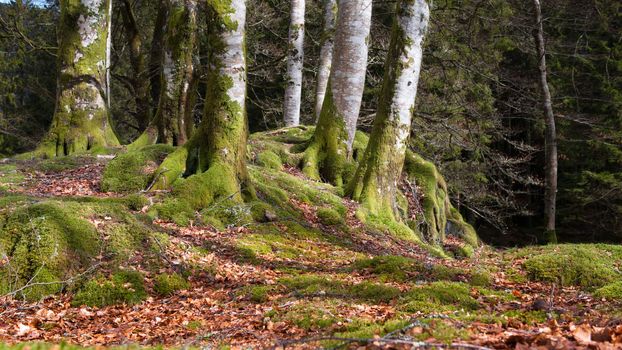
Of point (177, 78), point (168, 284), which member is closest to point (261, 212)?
point (168, 284)

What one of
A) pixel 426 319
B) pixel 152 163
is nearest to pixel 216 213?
pixel 152 163

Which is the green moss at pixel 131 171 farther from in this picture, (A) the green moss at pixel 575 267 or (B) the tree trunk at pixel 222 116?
(A) the green moss at pixel 575 267

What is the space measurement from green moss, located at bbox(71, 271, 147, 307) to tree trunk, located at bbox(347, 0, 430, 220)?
471 cm

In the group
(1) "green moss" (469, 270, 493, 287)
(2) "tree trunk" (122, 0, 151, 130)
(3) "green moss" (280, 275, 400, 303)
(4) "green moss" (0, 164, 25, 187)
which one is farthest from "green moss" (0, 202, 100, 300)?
(2) "tree trunk" (122, 0, 151, 130)

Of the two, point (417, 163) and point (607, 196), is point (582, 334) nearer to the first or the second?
point (417, 163)

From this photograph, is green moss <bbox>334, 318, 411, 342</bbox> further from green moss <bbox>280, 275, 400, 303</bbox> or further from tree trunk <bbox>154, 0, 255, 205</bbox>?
tree trunk <bbox>154, 0, 255, 205</bbox>

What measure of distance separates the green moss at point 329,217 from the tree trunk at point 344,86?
2517mm

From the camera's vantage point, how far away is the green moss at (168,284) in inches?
200

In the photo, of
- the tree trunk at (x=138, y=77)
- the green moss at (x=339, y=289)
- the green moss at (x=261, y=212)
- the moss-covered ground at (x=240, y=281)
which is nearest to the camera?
the moss-covered ground at (x=240, y=281)

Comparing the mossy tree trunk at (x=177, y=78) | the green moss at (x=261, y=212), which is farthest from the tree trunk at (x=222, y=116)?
the mossy tree trunk at (x=177, y=78)

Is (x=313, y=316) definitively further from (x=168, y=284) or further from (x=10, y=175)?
(x=10, y=175)

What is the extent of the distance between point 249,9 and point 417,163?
28.4 feet

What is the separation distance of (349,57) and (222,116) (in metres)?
4.27

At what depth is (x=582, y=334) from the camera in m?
2.53
